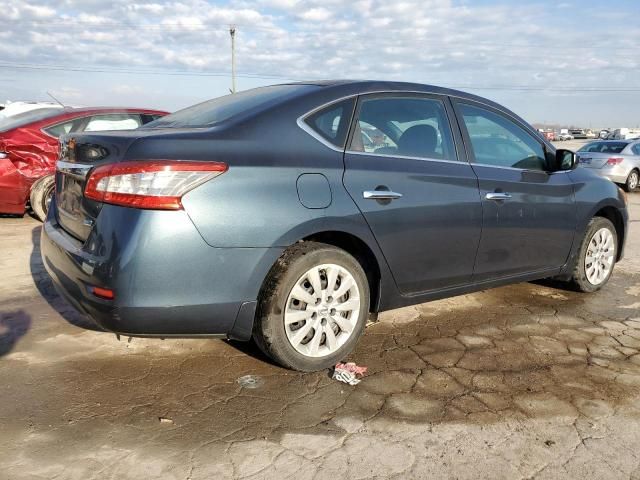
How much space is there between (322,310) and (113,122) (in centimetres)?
575

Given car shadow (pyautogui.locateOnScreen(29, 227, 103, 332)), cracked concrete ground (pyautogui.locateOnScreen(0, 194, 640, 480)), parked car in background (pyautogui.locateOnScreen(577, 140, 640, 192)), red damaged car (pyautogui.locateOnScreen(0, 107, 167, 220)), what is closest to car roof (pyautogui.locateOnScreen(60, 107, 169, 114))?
red damaged car (pyautogui.locateOnScreen(0, 107, 167, 220))

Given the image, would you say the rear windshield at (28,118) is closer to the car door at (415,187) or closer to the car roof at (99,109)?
the car roof at (99,109)

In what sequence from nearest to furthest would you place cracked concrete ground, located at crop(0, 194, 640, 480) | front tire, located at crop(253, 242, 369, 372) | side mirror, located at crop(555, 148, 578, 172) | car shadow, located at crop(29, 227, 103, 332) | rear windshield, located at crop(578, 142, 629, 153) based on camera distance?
cracked concrete ground, located at crop(0, 194, 640, 480) < front tire, located at crop(253, 242, 369, 372) < car shadow, located at crop(29, 227, 103, 332) < side mirror, located at crop(555, 148, 578, 172) < rear windshield, located at crop(578, 142, 629, 153)

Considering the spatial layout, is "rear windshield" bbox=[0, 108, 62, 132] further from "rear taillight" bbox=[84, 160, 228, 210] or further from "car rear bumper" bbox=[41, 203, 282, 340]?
"rear taillight" bbox=[84, 160, 228, 210]

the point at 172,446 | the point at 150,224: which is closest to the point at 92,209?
the point at 150,224

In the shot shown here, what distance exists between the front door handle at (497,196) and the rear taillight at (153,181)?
202cm

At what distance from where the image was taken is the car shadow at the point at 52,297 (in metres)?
4.02

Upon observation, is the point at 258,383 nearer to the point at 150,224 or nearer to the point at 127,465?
the point at 127,465

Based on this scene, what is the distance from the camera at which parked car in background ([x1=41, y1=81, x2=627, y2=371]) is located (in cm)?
271

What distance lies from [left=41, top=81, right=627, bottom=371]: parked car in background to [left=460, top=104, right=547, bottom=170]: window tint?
14mm

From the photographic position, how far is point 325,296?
3.24 metres

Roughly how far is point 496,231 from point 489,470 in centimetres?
196

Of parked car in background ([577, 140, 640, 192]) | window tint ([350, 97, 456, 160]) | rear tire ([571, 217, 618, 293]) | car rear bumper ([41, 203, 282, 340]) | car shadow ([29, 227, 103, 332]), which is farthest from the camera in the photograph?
parked car in background ([577, 140, 640, 192])

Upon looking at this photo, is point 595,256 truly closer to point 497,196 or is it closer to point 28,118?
point 497,196
